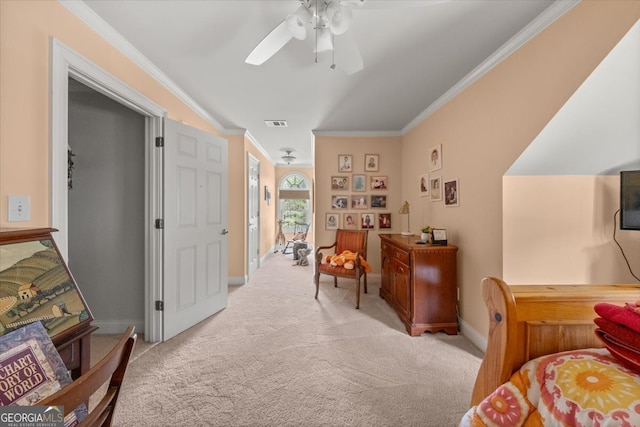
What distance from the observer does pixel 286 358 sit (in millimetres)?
2059

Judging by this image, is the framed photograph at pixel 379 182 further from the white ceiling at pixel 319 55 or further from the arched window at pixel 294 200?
the arched window at pixel 294 200

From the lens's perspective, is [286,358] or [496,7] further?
[286,358]

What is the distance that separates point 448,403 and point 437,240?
1.40 metres

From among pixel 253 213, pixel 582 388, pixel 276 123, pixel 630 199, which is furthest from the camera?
pixel 253 213

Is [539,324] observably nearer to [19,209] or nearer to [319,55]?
[319,55]

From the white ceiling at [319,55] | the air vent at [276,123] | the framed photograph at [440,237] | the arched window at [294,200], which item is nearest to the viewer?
the white ceiling at [319,55]

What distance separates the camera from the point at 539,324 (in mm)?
974

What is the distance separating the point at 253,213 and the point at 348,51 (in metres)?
3.72

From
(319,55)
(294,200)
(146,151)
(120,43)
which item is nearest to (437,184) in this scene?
(319,55)

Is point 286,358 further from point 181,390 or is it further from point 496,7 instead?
point 496,7

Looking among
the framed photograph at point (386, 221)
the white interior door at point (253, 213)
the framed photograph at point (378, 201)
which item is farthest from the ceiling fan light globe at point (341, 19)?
the white interior door at point (253, 213)

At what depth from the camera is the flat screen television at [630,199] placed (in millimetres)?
1431

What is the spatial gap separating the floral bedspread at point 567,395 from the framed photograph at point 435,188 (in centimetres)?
212

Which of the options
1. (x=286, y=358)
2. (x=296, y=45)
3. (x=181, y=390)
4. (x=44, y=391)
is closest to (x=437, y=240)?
(x=286, y=358)
